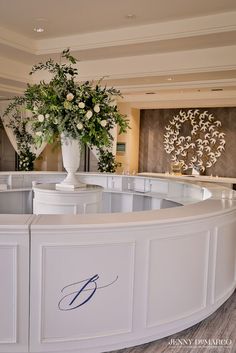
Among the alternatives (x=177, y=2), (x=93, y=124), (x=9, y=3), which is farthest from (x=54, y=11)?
(x=93, y=124)

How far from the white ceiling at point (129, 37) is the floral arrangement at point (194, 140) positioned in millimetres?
2233

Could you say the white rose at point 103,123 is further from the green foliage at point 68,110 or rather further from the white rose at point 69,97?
the white rose at point 69,97

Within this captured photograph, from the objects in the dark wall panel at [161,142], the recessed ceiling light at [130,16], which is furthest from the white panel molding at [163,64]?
the dark wall panel at [161,142]

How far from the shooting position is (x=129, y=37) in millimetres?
6023

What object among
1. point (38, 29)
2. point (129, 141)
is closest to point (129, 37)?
point (38, 29)

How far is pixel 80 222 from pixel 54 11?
4161 millimetres

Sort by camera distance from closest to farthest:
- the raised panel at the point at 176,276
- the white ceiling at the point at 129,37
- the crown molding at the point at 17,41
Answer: the raised panel at the point at 176,276 < the white ceiling at the point at 129,37 < the crown molding at the point at 17,41

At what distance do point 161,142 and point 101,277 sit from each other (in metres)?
8.11

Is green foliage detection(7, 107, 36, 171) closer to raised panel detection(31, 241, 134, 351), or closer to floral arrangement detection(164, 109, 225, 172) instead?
floral arrangement detection(164, 109, 225, 172)

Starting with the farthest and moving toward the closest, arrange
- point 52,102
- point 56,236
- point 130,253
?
point 52,102
point 130,253
point 56,236

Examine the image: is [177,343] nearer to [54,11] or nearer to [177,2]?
[177,2]

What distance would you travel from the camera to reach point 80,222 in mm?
2381

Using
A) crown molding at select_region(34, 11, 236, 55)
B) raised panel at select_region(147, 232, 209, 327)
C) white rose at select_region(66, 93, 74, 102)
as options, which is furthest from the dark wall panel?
raised panel at select_region(147, 232, 209, 327)

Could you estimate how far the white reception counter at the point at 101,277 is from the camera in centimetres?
232
